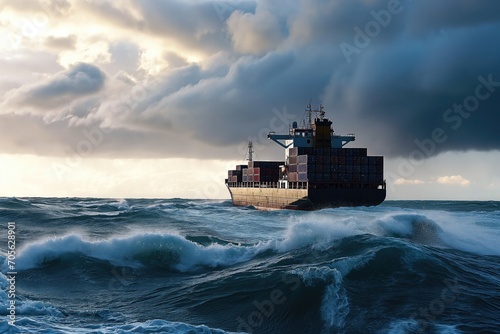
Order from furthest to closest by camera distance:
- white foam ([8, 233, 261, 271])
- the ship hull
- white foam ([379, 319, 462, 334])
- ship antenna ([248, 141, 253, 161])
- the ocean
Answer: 1. ship antenna ([248, 141, 253, 161])
2. the ship hull
3. white foam ([8, 233, 261, 271])
4. the ocean
5. white foam ([379, 319, 462, 334])

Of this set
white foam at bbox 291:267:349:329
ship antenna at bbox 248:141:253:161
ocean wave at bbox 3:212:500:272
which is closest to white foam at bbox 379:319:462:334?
white foam at bbox 291:267:349:329

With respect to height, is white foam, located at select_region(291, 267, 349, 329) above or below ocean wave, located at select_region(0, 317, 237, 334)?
above

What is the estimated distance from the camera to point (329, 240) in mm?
23375

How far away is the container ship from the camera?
71.4 meters

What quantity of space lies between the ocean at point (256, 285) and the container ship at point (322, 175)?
142 ft

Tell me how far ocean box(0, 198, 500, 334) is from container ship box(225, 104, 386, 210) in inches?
1708

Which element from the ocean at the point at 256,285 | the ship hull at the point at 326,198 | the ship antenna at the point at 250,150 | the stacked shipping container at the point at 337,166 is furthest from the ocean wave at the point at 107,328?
the ship antenna at the point at 250,150

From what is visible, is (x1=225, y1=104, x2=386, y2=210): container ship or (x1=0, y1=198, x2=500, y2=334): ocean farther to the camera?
(x1=225, y1=104, x2=386, y2=210): container ship

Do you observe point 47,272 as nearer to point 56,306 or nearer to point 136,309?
point 56,306

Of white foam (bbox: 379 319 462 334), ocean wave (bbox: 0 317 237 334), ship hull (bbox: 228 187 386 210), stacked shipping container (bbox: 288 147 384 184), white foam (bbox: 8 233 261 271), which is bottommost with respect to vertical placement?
ocean wave (bbox: 0 317 237 334)

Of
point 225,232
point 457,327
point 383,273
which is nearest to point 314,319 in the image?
point 457,327

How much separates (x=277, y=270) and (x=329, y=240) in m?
5.94

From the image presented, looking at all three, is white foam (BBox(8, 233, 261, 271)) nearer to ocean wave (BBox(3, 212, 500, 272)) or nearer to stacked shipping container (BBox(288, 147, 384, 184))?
ocean wave (BBox(3, 212, 500, 272))

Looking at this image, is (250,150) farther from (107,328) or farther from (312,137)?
(107,328)
